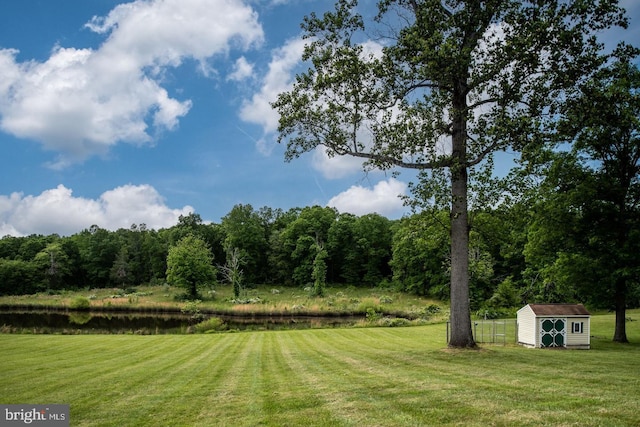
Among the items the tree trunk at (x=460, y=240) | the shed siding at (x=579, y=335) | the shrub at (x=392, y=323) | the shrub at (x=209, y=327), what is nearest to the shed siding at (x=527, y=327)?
the shed siding at (x=579, y=335)

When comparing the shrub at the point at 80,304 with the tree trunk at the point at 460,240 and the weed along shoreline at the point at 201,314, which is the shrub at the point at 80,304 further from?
the tree trunk at the point at 460,240

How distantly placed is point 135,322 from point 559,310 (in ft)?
109

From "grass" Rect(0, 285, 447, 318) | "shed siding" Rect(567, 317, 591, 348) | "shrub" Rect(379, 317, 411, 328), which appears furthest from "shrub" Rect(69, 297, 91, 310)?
"shed siding" Rect(567, 317, 591, 348)

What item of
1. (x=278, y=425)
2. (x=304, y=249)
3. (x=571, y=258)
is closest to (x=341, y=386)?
(x=278, y=425)

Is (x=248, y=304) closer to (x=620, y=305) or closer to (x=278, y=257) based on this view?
(x=278, y=257)

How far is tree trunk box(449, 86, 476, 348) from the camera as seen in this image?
588 inches

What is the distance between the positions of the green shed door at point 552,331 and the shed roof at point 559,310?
0.34 m

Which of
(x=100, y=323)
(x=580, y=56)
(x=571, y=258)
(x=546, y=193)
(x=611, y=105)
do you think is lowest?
(x=100, y=323)

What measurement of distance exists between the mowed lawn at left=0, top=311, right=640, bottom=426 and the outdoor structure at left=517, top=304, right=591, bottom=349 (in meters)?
6.62

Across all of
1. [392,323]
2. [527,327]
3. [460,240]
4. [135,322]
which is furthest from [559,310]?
[135,322]

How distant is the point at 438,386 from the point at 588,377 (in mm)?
4013

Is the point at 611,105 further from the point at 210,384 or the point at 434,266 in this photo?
the point at 434,266

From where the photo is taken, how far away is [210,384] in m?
9.96

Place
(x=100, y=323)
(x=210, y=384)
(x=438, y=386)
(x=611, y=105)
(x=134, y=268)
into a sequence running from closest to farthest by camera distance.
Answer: (x=438, y=386)
(x=210, y=384)
(x=611, y=105)
(x=100, y=323)
(x=134, y=268)
